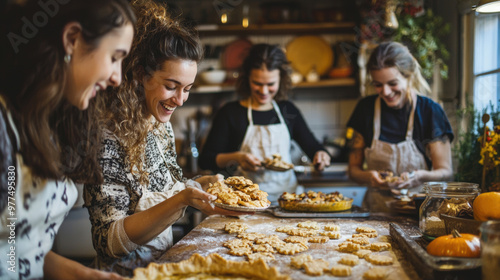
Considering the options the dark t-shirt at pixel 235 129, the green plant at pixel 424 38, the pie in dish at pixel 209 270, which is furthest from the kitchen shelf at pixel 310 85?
the pie in dish at pixel 209 270

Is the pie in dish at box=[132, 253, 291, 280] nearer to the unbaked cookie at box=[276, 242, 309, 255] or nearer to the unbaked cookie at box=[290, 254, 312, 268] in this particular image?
the unbaked cookie at box=[290, 254, 312, 268]

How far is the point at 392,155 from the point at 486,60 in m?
1.19

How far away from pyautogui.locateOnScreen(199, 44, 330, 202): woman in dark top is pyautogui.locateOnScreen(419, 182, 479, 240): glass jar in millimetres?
1452

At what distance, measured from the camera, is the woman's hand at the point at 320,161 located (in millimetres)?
3246

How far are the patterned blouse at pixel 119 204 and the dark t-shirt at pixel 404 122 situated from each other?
1.75 metres

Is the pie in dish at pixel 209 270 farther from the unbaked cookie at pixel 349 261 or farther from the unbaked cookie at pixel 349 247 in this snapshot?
the unbaked cookie at pixel 349 247

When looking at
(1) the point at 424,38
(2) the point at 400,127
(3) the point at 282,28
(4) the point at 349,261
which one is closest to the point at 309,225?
(4) the point at 349,261

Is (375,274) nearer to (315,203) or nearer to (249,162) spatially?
(315,203)

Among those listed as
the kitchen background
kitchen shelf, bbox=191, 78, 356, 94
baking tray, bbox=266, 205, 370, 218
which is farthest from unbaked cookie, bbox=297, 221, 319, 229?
kitchen shelf, bbox=191, 78, 356, 94

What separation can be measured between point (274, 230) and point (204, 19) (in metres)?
3.66

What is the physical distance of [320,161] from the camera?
10.7 feet

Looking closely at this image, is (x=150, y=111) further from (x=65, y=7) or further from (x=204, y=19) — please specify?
(x=204, y=19)

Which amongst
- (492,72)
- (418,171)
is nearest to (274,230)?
(418,171)

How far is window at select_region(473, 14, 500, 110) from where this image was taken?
10.0ft
